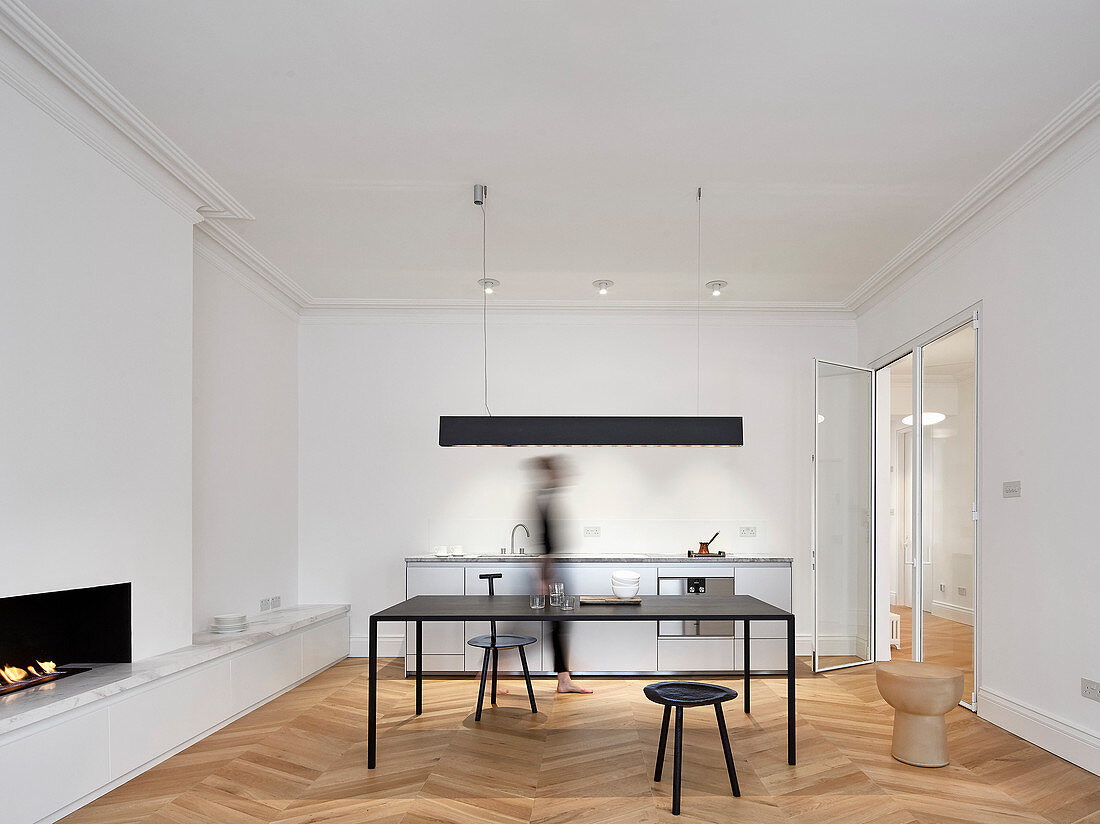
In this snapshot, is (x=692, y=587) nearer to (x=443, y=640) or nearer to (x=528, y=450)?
(x=528, y=450)

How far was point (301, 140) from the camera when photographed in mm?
4195

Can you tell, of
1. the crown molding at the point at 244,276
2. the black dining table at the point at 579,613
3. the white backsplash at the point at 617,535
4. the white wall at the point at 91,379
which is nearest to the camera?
the white wall at the point at 91,379

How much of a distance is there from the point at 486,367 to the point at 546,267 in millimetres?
1461

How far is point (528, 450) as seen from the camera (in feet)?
24.2

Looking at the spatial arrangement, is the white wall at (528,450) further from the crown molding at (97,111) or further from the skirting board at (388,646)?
the crown molding at (97,111)

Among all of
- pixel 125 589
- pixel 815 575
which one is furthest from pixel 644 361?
pixel 125 589

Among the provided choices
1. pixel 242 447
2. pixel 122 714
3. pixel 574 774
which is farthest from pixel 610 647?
pixel 122 714

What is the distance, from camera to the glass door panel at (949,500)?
5.21m

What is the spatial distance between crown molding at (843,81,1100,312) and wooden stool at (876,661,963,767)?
2.62 metres

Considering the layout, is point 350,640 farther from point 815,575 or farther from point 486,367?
point 815,575

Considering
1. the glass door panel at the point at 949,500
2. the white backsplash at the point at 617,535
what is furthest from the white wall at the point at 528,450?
the glass door panel at the point at 949,500

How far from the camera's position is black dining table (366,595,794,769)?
13.6 ft

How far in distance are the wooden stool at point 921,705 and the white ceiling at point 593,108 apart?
2.66 metres

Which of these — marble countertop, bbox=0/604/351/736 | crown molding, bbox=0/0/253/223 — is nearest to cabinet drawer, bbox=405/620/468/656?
marble countertop, bbox=0/604/351/736
